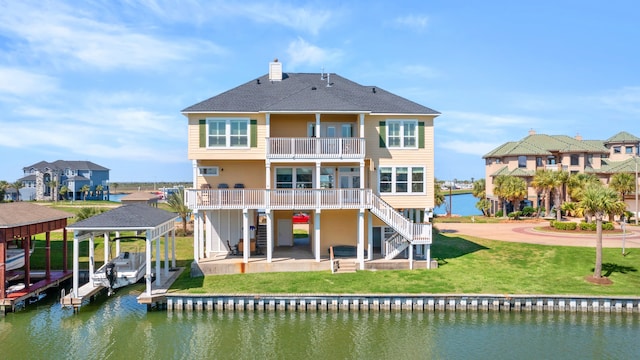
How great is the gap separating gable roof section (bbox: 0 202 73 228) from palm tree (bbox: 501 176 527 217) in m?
44.8

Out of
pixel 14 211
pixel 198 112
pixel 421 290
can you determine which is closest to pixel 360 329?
pixel 421 290

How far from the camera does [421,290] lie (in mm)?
21609

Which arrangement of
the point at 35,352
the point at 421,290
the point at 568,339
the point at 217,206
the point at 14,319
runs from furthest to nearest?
the point at 217,206 < the point at 421,290 < the point at 14,319 < the point at 568,339 < the point at 35,352

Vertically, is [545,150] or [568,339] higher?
[545,150]

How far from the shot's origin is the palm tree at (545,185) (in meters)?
47.9

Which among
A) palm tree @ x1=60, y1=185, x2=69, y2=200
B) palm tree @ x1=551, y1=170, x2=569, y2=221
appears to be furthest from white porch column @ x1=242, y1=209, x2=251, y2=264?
palm tree @ x1=60, y1=185, x2=69, y2=200

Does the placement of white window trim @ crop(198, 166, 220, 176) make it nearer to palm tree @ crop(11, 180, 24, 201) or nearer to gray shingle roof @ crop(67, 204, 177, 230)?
gray shingle roof @ crop(67, 204, 177, 230)

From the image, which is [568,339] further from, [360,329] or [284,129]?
[284,129]

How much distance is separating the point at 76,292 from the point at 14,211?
6.16 m

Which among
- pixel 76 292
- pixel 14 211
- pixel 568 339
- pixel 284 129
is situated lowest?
pixel 568 339

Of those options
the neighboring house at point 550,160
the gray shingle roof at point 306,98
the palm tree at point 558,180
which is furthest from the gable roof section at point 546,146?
the gray shingle roof at point 306,98

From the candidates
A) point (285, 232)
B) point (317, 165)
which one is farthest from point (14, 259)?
point (317, 165)

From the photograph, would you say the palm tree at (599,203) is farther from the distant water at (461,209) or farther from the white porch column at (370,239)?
the distant water at (461,209)

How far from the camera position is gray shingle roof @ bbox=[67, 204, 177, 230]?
67.5ft
